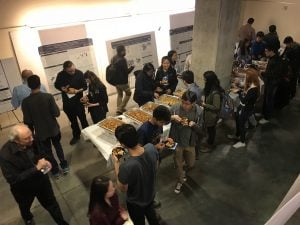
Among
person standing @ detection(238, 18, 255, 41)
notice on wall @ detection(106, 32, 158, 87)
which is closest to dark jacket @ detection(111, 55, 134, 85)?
notice on wall @ detection(106, 32, 158, 87)

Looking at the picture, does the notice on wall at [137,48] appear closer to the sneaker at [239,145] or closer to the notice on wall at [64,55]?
the notice on wall at [64,55]

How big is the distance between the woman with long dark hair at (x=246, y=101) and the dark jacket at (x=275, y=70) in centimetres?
79

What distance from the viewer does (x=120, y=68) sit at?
5.71m

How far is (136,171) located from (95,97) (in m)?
2.52

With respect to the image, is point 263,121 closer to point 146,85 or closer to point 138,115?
point 146,85

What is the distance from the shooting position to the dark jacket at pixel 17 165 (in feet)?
8.90

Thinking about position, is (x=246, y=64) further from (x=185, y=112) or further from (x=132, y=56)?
(x=185, y=112)

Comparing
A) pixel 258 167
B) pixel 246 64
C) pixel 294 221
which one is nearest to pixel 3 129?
pixel 258 167

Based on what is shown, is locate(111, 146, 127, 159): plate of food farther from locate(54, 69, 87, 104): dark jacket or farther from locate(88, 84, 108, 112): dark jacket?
locate(54, 69, 87, 104): dark jacket

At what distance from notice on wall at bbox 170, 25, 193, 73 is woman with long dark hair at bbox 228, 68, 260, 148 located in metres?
3.30

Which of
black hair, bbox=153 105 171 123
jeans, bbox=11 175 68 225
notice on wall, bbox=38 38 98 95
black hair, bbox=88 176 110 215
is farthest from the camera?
notice on wall, bbox=38 38 98 95

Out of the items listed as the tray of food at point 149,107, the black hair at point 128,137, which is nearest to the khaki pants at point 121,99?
the tray of food at point 149,107

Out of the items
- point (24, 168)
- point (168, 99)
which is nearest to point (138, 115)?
point (168, 99)

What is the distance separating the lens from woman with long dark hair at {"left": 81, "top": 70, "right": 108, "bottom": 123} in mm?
4512
